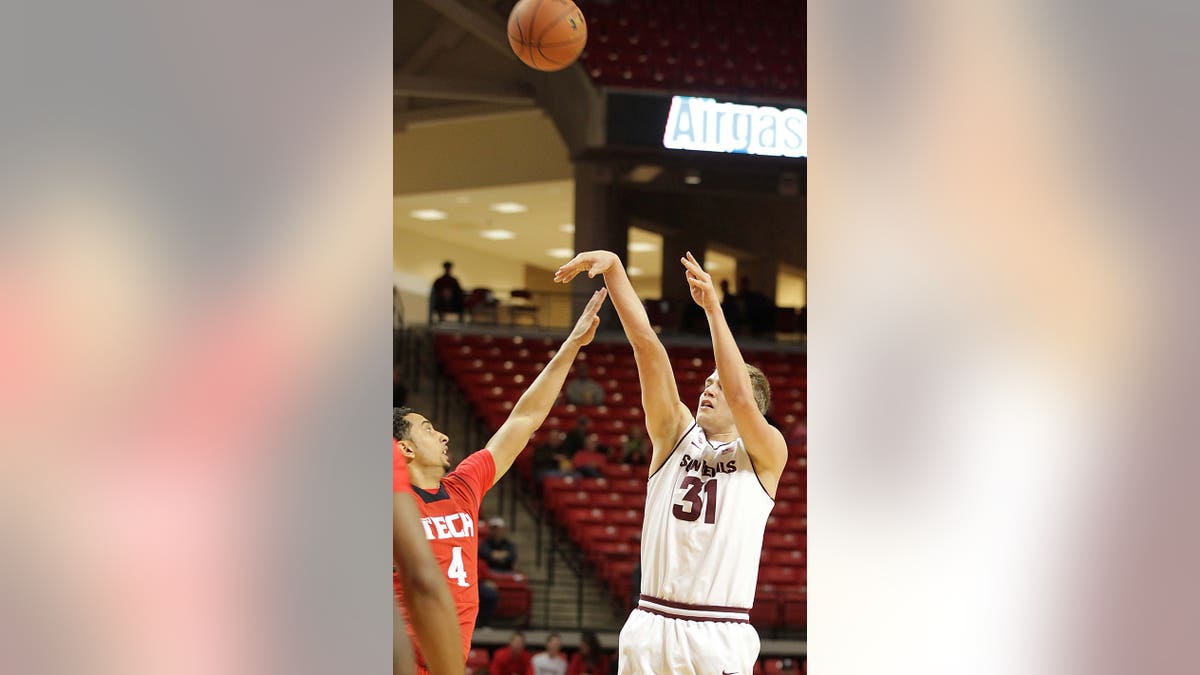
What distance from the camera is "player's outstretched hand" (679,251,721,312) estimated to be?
124 inches

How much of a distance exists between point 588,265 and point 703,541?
1019 millimetres

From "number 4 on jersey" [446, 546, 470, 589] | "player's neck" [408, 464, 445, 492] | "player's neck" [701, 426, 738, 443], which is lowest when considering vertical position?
"number 4 on jersey" [446, 546, 470, 589]

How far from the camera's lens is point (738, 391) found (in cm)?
355

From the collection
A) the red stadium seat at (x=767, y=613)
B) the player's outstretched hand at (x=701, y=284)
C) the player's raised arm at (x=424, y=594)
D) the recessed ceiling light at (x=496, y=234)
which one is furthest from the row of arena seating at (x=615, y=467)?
the player's raised arm at (x=424, y=594)

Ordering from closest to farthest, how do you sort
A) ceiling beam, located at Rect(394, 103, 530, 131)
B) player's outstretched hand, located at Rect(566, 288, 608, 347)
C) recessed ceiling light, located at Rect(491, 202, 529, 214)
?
1. player's outstretched hand, located at Rect(566, 288, 608, 347)
2. ceiling beam, located at Rect(394, 103, 530, 131)
3. recessed ceiling light, located at Rect(491, 202, 529, 214)

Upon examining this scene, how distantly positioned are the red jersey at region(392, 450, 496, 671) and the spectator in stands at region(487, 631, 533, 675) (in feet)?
16.1

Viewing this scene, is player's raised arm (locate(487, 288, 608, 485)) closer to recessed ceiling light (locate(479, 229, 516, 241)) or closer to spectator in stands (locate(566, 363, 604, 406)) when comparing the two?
spectator in stands (locate(566, 363, 604, 406))

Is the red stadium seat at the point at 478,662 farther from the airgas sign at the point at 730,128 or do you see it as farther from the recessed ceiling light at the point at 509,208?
the recessed ceiling light at the point at 509,208

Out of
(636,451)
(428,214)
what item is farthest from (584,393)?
(428,214)

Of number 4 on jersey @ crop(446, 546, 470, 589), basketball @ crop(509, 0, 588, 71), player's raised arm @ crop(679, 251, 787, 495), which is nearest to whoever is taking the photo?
player's raised arm @ crop(679, 251, 787, 495)

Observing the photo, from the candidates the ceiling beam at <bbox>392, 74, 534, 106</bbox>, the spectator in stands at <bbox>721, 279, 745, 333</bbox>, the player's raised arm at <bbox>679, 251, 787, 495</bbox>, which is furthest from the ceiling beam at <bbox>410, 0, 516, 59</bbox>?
the player's raised arm at <bbox>679, 251, 787, 495</bbox>

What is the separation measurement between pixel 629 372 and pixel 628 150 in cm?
244
